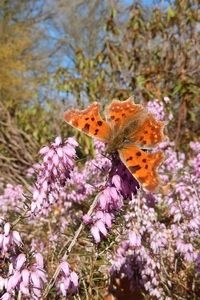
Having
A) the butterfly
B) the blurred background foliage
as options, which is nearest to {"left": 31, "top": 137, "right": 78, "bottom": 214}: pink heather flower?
the butterfly

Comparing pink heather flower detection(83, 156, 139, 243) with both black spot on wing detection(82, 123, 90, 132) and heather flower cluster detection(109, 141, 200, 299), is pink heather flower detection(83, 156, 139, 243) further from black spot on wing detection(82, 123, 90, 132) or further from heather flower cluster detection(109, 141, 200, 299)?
heather flower cluster detection(109, 141, 200, 299)

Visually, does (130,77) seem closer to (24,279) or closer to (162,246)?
(162,246)

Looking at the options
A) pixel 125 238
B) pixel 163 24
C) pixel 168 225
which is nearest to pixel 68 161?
pixel 125 238

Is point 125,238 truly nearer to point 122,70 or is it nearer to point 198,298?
point 198,298

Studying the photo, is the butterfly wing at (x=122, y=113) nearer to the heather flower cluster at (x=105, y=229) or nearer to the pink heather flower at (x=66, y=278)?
the heather flower cluster at (x=105, y=229)

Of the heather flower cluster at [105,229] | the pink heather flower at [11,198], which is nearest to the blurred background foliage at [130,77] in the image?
the pink heather flower at [11,198]

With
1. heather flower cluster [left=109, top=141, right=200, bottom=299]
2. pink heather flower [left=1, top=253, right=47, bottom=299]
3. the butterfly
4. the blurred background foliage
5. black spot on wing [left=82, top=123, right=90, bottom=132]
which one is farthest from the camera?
the blurred background foliage
